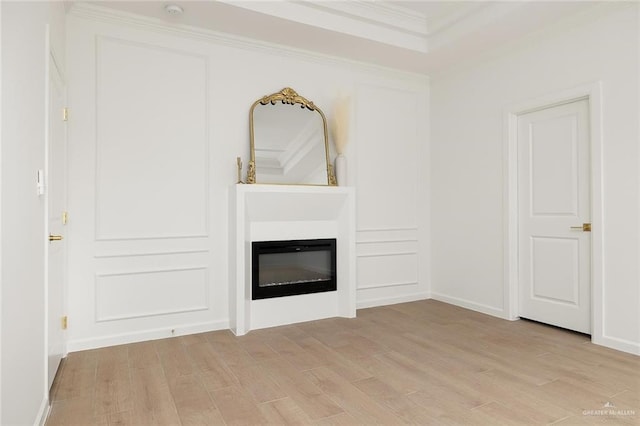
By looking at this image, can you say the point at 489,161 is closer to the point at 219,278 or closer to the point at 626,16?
the point at 626,16

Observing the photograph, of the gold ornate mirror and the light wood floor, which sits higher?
the gold ornate mirror

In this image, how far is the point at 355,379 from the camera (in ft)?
8.68

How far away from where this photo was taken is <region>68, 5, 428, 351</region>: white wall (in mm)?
3309

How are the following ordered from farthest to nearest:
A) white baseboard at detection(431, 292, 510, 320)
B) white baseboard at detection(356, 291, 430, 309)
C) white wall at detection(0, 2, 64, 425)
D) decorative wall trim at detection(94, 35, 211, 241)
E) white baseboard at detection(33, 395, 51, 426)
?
white baseboard at detection(356, 291, 430, 309) → white baseboard at detection(431, 292, 510, 320) → decorative wall trim at detection(94, 35, 211, 241) → white baseboard at detection(33, 395, 51, 426) → white wall at detection(0, 2, 64, 425)

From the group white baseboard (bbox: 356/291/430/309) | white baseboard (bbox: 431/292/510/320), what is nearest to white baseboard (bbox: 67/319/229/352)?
white baseboard (bbox: 356/291/430/309)

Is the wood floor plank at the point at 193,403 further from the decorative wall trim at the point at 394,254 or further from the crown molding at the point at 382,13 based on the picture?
the crown molding at the point at 382,13

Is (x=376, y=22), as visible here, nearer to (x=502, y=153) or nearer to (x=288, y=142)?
(x=288, y=142)

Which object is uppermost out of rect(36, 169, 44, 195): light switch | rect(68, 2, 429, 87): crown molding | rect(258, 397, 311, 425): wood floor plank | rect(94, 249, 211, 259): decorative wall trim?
rect(68, 2, 429, 87): crown molding

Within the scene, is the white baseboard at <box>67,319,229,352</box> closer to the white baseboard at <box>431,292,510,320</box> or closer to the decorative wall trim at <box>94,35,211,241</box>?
the decorative wall trim at <box>94,35,211,241</box>

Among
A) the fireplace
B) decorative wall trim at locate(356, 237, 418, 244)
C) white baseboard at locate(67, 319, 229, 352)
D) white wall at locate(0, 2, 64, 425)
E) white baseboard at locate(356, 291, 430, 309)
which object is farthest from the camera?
decorative wall trim at locate(356, 237, 418, 244)

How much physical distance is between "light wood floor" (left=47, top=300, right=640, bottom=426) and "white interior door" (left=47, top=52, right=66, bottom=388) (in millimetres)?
247

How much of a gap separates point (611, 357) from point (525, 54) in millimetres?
2726

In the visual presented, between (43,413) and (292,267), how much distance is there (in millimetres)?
2299

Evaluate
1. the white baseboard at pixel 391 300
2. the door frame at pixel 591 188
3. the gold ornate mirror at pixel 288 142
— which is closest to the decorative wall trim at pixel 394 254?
the white baseboard at pixel 391 300
